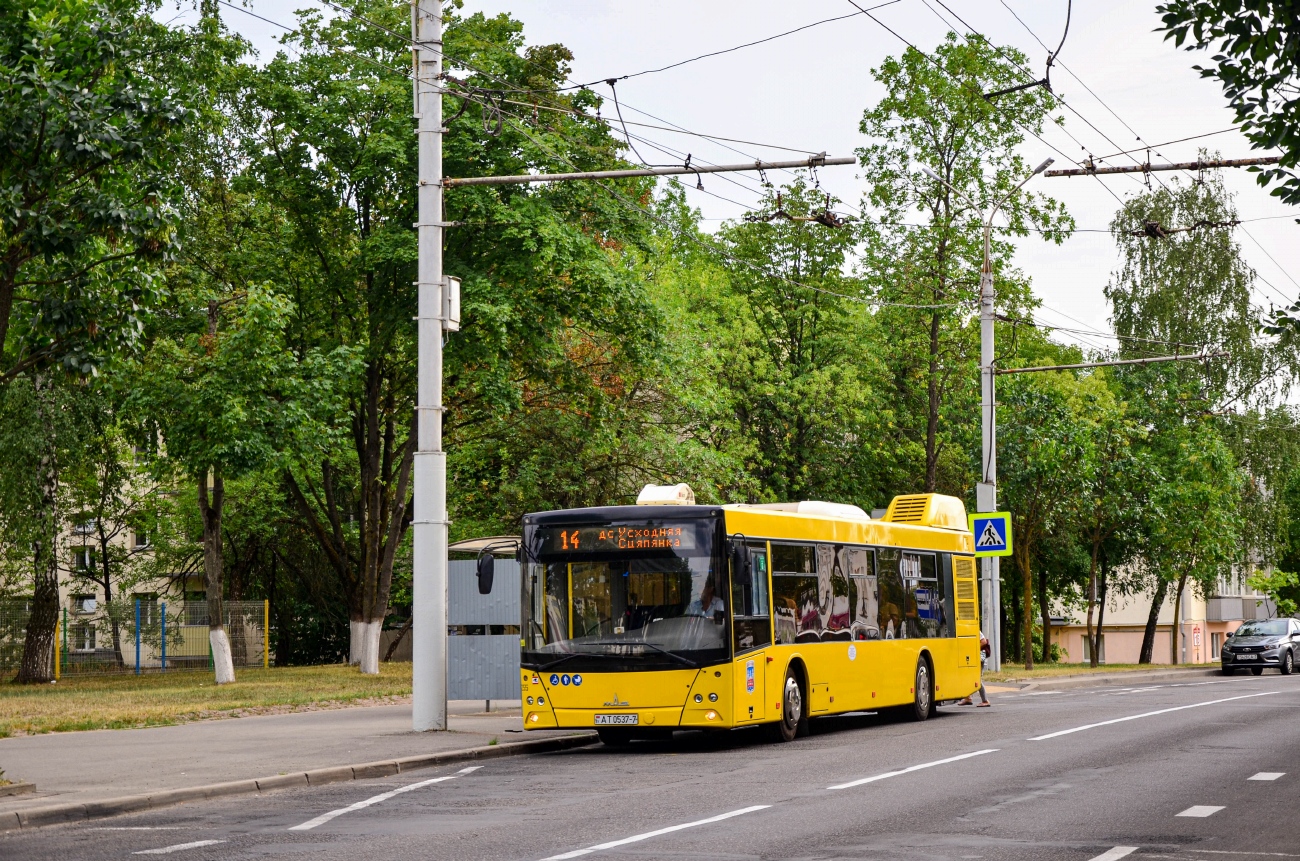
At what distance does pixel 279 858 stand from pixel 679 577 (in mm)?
8316

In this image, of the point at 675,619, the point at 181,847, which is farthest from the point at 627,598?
the point at 181,847

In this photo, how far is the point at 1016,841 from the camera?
9.88 m

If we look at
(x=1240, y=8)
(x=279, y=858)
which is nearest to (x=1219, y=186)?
(x=1240, y=8)

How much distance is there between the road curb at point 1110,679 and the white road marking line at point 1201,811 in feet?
70.5

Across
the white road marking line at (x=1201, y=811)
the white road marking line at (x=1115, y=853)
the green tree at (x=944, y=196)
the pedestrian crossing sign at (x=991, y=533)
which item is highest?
the green tree at (x=944, y=196)

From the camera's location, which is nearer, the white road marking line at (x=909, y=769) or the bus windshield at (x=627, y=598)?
the white road marking line at (x=909, y=769)

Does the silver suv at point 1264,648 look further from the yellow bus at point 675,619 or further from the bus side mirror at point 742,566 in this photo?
the bus side mirror at point 742,566

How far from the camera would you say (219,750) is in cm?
1697

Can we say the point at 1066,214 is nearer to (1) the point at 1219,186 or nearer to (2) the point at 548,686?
(1) the point at 1219,186

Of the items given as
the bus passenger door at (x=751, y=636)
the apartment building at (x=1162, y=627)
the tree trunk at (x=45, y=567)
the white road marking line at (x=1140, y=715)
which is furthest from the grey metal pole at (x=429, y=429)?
the apartment building at (x=1162, y=627)

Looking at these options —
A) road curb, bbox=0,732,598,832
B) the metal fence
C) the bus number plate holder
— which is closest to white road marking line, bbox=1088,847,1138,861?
road curb, bbox=0,732,598,832

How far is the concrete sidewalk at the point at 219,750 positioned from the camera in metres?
13.7

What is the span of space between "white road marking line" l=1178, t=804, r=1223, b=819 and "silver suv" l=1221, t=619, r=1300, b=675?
3758 centimetres

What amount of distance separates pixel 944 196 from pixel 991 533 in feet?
45.9
